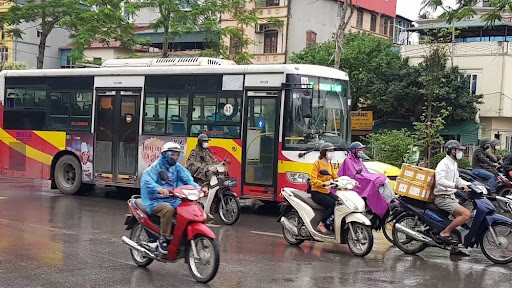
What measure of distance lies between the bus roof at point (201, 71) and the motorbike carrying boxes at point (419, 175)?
4193 mm

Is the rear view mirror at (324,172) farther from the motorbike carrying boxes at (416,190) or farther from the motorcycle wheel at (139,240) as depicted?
the motorcycle wheel at (139,240)

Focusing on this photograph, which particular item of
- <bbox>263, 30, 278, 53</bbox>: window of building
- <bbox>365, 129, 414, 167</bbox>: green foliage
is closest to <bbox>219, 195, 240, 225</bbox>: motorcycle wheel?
<bbox>365, 129, 414, 167</bbox>: green foliage

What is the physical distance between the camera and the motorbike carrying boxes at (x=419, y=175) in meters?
9.07

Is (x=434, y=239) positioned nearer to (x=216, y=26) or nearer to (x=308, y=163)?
(x=308, y=163)

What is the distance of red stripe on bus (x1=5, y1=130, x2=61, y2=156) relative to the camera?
16.4 meters

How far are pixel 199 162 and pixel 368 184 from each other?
11.5ft

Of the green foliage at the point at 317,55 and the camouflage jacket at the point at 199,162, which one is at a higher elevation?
the green foliage at the point at 317,55

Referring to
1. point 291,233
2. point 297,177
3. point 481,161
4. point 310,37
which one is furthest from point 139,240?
point 310,37

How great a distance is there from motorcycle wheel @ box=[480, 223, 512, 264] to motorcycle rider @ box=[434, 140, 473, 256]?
0.39 m

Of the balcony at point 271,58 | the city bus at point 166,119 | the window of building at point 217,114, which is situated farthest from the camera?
the balcony at point 271,58

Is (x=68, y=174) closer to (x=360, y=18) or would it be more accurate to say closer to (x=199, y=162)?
(x=199, y=162)

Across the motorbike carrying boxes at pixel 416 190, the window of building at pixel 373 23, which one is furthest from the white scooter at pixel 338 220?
the window of building at pixel 373 23

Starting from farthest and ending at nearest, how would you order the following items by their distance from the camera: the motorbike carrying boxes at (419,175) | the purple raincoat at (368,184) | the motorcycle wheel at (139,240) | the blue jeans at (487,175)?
the blue jeans at (487,175)
the purple raincoat at (368,184)
the motorbike carrying boxes at (419,175)
the motorcycle wheel at (139,240)

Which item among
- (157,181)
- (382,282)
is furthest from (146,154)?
(382,282)
